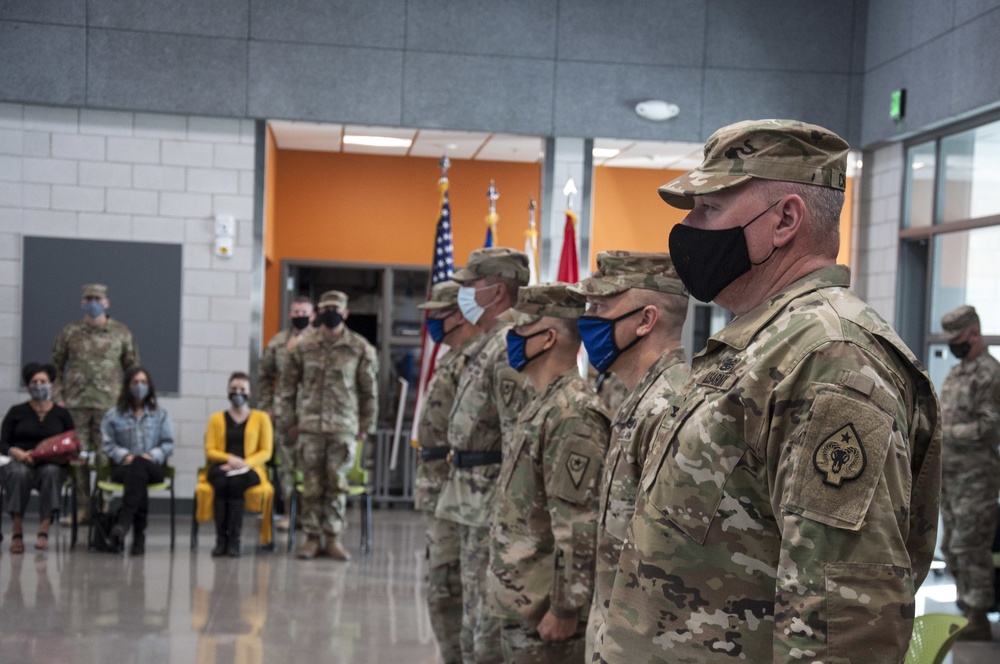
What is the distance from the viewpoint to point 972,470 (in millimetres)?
5738

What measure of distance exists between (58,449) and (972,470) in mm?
5935

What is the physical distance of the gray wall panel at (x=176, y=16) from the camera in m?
8.66

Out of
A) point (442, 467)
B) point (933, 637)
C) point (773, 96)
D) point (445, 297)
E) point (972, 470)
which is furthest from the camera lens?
point (773, 96)

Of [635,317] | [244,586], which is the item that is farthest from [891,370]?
[244,586]

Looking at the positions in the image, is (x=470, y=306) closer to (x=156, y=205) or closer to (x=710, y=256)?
(x=710, y=256)

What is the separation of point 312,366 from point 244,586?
1762mm

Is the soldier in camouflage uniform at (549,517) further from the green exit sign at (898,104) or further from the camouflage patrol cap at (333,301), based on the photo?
the green exit sign at (898,104)

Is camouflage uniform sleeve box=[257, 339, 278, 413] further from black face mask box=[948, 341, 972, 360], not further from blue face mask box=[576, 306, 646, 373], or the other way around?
blue face mask box=[576, 306, 646, 373]

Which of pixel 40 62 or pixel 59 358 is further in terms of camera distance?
pixel 40 62

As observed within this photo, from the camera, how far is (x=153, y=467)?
295 inches

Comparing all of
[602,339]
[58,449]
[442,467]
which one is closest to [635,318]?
[602,339]

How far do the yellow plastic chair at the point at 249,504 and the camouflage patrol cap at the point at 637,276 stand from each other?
5.07 metres

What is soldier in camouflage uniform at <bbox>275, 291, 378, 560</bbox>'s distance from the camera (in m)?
7.39

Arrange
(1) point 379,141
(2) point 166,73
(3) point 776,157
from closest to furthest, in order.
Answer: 1. (3) point 776,157
2. (2) point 166,73
3. (1) point 379,141
